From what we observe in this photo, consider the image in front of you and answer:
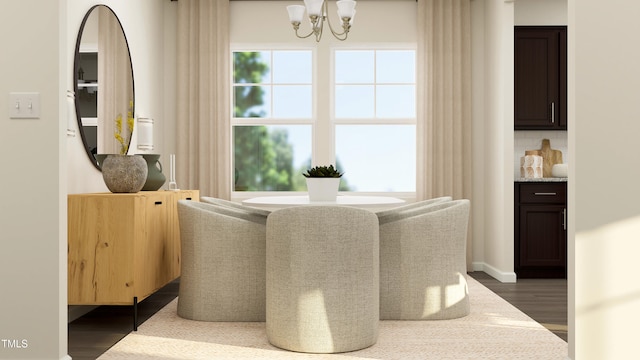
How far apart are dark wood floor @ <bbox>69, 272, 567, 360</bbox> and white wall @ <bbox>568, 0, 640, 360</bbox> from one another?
0.81m

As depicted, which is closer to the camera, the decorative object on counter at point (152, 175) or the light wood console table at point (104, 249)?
the light wood console table at point (104, 249)

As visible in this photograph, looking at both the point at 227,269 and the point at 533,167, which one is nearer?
the point at 227,269

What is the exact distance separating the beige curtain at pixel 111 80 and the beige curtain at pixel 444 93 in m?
2.76

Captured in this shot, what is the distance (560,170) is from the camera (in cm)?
552

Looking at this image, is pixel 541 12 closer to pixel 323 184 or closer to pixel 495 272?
pixel 495 272

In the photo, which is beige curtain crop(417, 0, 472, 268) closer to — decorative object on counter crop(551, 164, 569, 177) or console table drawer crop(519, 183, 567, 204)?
console table drawer crop(519, 183, 567, 204)

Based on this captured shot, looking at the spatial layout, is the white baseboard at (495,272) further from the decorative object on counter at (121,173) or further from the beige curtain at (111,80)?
the beige curtain at (111,80)

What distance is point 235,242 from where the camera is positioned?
364 centimetres

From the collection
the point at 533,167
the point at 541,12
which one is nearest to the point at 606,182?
the point at 533,167

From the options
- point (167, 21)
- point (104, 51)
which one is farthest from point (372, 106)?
point (104, 51)

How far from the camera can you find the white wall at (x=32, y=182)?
2.62 m

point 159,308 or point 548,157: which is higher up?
point 548,157

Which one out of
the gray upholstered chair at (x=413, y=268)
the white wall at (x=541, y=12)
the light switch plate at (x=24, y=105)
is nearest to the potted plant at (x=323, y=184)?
the gray upholstered chair at (x=413, y=268)

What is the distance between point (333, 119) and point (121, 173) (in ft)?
8.67
